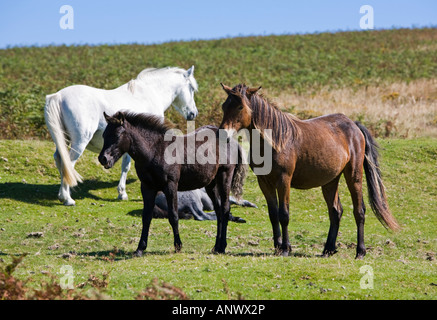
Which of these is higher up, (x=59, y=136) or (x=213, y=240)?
(x=59, y=136)

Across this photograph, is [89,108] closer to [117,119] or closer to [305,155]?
[117,119]

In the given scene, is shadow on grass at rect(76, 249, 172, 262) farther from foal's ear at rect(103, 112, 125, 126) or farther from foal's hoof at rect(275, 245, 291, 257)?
foal's ear at rect(103, 112, 125, 126)

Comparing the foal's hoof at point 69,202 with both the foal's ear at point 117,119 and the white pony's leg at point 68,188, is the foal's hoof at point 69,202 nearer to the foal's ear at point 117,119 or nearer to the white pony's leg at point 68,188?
the white pony's leg at point 68,188

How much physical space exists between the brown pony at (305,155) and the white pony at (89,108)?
555 centimetres

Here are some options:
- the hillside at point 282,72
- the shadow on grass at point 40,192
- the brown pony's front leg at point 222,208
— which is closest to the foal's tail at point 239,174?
the brown pony's front leg at point 222,208

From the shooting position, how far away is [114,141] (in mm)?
8664

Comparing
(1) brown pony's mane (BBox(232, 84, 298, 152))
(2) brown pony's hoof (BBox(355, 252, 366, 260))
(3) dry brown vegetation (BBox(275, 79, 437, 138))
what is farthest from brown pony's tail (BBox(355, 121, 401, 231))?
(3) dry brown vegetation (BBox(275, 79, 437, 138))

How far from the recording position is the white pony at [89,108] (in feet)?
42.1

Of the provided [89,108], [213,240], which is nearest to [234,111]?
[213,240]

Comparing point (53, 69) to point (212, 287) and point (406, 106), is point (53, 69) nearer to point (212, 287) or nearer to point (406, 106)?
point (406, 106)

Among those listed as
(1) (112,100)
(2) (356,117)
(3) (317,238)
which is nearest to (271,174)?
(3) (317,238)

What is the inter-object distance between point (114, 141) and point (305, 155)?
2.98 metres

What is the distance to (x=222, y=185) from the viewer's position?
9375 mm

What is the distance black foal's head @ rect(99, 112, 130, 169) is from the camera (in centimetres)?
863
